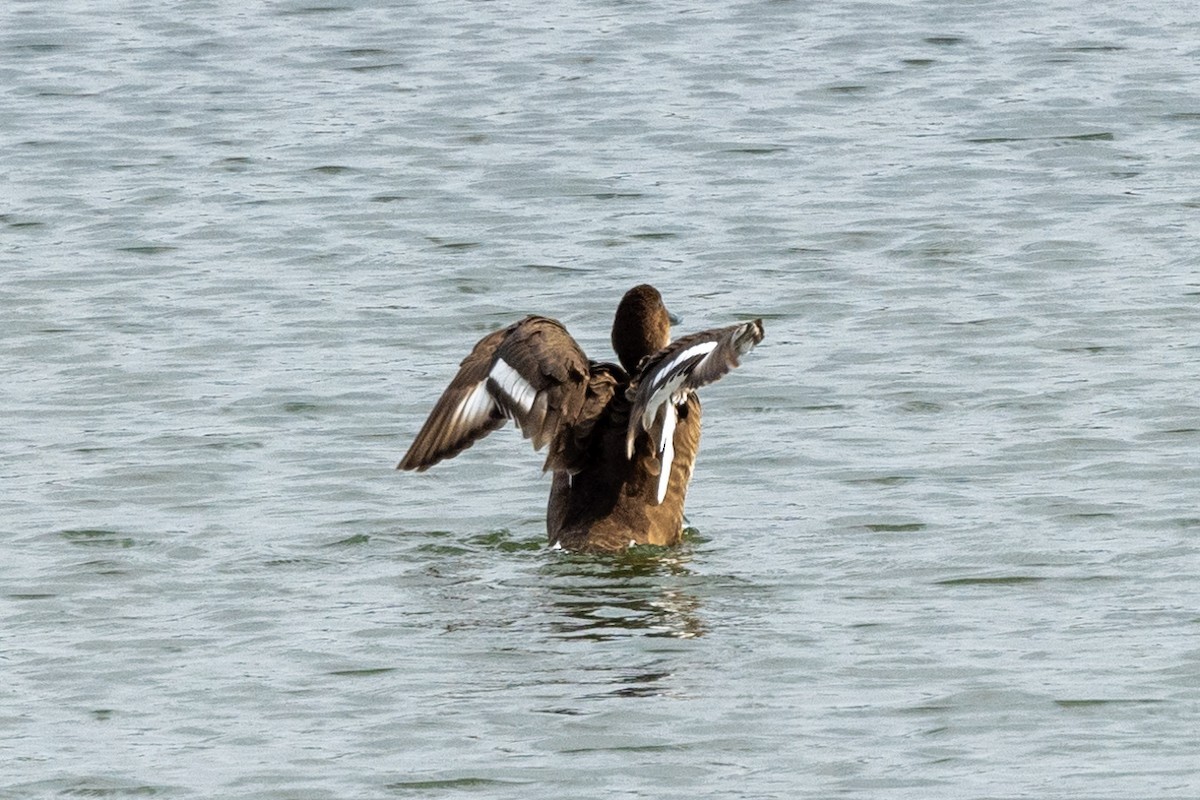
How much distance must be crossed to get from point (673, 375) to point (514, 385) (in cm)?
84

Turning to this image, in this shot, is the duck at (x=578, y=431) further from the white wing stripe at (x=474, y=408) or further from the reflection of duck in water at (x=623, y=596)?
the reflection of duck in water at (x=623, y=596)

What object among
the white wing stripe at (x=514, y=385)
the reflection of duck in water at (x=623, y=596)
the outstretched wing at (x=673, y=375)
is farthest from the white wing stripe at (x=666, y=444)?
the white wing stripe at (x=514, y=385)

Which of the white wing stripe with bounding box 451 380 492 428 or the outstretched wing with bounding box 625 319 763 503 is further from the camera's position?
the white wing stripe with bounding box 451 380 492 428

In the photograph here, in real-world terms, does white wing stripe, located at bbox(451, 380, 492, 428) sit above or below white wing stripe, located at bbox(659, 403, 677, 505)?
above

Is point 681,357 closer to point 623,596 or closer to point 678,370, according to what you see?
point 678,370

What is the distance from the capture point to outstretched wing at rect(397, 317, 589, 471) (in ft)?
31.8

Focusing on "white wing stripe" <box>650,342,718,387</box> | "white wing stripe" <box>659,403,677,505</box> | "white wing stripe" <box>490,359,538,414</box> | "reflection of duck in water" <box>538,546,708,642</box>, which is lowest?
"reflection of duck in water" <box>538,546,708,642</box>

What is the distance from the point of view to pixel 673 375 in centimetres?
917

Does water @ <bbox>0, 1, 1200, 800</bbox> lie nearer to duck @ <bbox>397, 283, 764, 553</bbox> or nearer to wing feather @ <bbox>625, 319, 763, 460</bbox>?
duck @ <bbox>397, 283, 764, 553</bbox>

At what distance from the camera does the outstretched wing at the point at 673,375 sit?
874cm

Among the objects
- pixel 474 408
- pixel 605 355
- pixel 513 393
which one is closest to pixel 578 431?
pixel 513 393

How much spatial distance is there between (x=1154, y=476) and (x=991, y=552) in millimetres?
1322

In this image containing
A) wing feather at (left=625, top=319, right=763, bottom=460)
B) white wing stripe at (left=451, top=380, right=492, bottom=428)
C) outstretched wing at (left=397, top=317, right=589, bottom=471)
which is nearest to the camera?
wing feather at (left=625, top=319, right=763, bottom=460)

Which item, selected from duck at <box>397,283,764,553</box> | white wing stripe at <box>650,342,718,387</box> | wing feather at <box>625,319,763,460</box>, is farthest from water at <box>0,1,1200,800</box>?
white wing stripe at <box>650,342,718,387</box>
